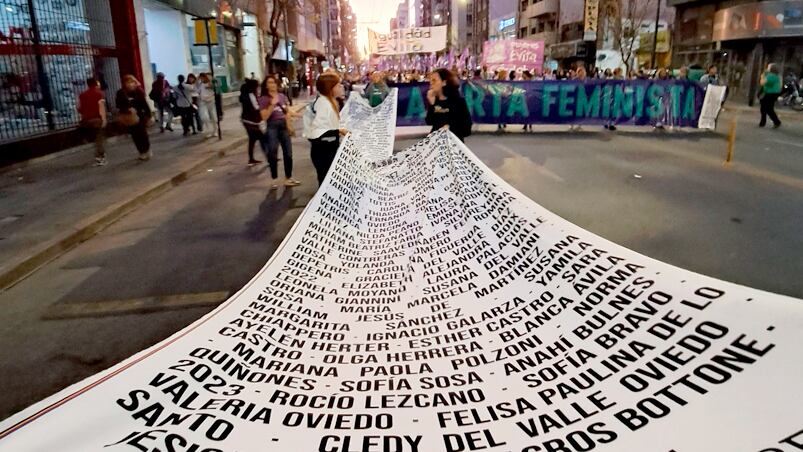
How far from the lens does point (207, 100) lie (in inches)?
773

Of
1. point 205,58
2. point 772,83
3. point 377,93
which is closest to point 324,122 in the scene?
point 377,93

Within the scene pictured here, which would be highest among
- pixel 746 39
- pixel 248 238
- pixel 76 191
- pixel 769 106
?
pixel 746 39

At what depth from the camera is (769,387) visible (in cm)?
198

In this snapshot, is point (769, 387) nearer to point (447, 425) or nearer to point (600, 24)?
point (447, 425)

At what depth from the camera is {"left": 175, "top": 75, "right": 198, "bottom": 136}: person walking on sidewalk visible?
61.6 ft

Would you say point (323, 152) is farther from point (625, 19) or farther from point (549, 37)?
point (549, 37)

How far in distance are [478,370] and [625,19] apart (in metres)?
55.5

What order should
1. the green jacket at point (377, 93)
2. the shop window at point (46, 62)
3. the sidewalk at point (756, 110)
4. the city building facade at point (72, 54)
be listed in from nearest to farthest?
the shop window at point (46, 62) < the city building facade at point (72, 54) < the green jacket at point (377, 93) < the sidewalk at point (756, 110)

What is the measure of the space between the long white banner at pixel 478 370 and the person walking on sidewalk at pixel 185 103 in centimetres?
1662

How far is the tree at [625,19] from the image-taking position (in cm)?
4628

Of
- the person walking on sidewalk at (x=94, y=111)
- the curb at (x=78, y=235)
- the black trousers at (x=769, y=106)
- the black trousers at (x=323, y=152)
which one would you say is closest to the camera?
the curb at (x=78, y=235)

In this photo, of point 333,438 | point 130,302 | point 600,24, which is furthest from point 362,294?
point 600,24

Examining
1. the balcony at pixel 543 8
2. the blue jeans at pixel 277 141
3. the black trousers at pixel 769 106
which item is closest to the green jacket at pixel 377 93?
the blue jeans at pixel 277 141

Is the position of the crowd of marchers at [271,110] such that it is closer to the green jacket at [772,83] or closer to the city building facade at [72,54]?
the green jacket at [772,83]
